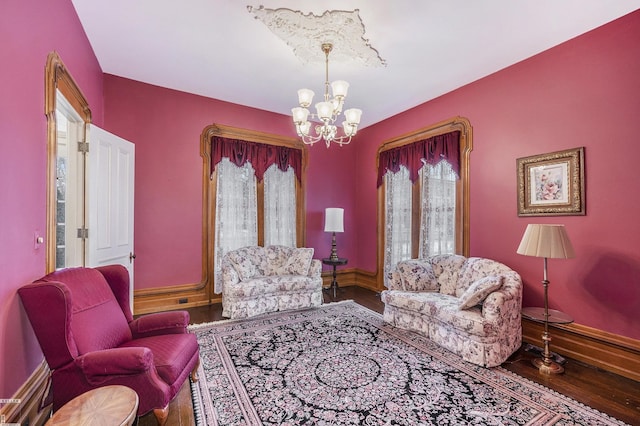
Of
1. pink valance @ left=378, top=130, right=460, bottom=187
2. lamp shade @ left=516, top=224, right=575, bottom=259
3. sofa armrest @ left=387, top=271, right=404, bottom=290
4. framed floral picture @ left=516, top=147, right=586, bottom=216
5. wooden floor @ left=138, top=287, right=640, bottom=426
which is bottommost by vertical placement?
wooden floor @ left=138, top=287, right=640, bottom=426

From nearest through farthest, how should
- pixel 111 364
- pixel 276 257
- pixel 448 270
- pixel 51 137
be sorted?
pixel 111 364 < pixel 51 137 < pixel 448 270 < pixel 276 257

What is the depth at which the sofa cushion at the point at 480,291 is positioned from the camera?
9.29ft

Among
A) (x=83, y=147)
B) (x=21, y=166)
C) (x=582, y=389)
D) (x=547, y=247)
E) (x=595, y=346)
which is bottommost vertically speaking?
(x=582, y=389)

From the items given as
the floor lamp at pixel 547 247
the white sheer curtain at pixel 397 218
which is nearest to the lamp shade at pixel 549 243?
the floor lamp at pixel 547 247

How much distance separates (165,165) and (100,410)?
3.58 m

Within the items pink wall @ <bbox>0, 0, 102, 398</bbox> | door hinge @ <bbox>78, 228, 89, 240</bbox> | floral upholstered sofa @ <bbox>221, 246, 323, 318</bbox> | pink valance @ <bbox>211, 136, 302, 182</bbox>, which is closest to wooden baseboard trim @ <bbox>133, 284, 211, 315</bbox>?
floral upholstered sofa @ <bbox>221, 246, 323, 318</bbox>

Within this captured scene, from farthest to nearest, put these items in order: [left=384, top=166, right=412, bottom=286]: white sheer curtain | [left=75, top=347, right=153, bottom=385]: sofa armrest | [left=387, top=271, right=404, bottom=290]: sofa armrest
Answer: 1. [left=384, top=166, right=412, bottom=286]: white sheer curtain
2. [left=387, top=271, right=404, bottom=290]: sofa armrest
3. [left=75, top=347, right=153, bottom=385]: sofa armrest

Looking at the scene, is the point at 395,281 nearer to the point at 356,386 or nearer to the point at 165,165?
the point at 356,386

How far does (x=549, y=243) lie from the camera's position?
2652 mm

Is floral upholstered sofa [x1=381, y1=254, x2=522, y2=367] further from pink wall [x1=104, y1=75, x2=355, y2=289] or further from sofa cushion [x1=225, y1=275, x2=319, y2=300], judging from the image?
pink wall [x1=104, y1=75, x2=355, y2=289]

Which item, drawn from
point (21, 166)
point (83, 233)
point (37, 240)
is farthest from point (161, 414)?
point (83, 233)

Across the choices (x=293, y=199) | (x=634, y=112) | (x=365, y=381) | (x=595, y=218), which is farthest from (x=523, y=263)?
(x=293, y=199)

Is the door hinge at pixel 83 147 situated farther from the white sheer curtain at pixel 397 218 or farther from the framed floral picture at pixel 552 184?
the framed floral picture at pixel 552 184

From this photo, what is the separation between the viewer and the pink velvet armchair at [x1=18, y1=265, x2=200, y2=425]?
1671mm
